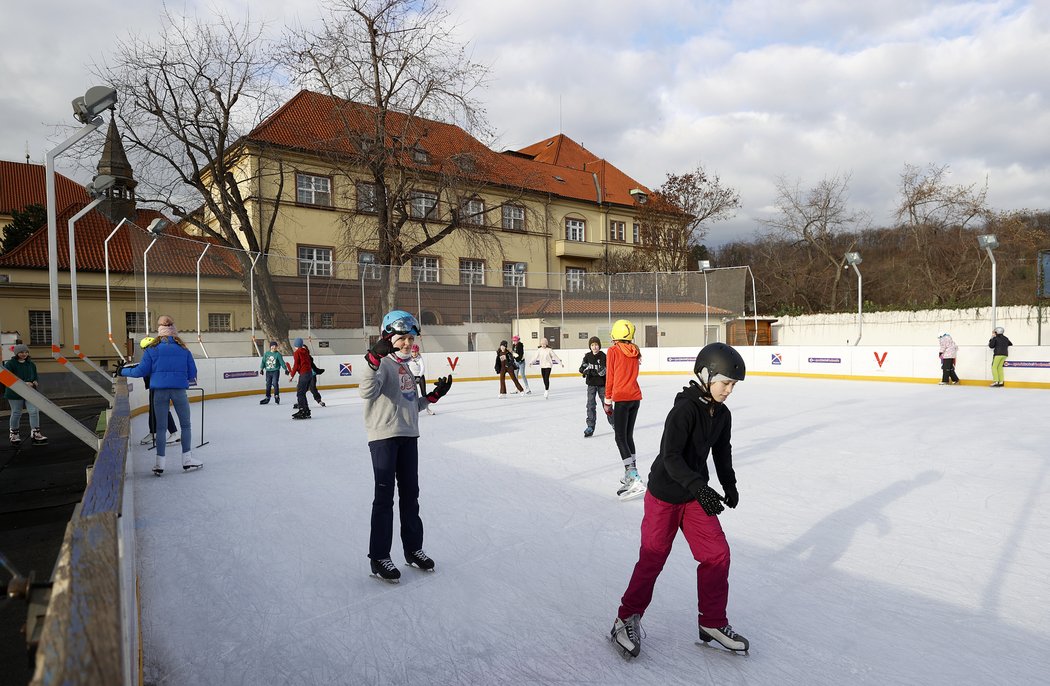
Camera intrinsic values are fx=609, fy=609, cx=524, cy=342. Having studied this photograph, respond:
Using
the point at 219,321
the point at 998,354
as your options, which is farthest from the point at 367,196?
the point at 998,354

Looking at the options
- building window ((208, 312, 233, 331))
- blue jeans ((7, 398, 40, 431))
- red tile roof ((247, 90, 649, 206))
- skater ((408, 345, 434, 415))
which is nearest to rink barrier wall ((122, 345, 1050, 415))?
building window ((208, 312, 233, 331))

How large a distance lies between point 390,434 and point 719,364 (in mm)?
1924

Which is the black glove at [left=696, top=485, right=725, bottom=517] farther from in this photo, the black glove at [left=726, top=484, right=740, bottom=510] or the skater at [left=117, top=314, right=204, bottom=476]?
the skater at [left=117, top=314, right=204, bottom=476]

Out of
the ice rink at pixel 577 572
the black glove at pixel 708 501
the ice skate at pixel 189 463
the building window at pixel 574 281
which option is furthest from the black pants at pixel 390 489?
the building window at pixel 574 281

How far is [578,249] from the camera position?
4028 centimetres

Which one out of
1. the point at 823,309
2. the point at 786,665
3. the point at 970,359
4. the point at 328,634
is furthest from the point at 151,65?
the point at 823,309

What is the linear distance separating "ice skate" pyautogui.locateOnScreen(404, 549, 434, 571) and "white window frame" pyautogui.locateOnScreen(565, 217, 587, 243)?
37316 millimetres

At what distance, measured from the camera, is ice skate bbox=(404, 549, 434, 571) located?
3.80 meters

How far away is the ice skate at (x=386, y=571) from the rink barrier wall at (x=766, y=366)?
921 cm

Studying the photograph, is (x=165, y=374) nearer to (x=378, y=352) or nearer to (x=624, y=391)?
(x=378, y=352)

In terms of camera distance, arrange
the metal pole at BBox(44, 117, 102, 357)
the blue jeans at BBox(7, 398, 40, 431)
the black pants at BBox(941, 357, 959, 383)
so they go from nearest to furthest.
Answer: the metal pole at BBox(44, 117, 102, 357), the blue jeans at BBox(7, 398, 40, 431), the black pants at BBox(941, 357, 959, 383)

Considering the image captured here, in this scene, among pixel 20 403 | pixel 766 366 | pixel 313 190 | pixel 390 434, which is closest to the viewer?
pixel 390 434

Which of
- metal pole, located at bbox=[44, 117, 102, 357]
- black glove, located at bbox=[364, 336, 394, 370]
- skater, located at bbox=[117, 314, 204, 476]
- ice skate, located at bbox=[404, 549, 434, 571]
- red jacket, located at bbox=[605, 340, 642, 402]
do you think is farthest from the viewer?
metal pole, located at bbox=[44, 117, 102, 357]

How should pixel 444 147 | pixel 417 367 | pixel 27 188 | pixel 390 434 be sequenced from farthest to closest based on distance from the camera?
pixel 27 188, pixel 444 147, pixel 417 367, pixel 390 434
